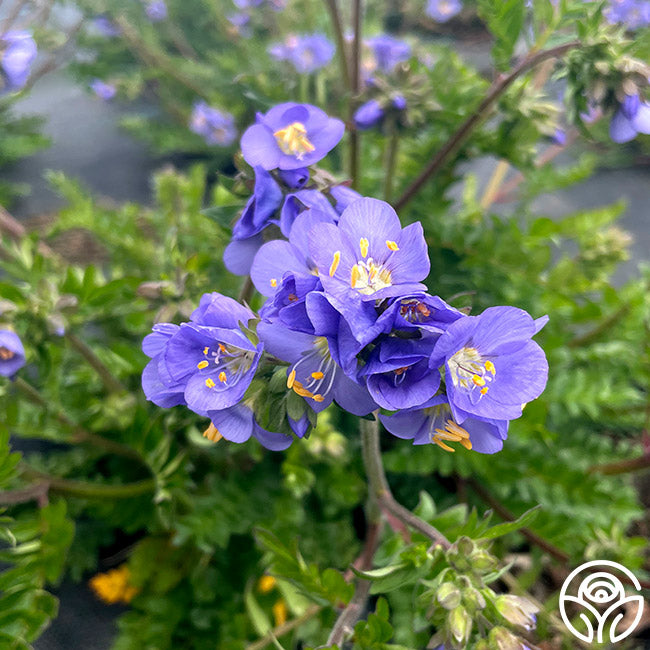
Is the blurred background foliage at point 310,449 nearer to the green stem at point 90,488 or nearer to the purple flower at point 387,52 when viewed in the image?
the green stem at point 90,488

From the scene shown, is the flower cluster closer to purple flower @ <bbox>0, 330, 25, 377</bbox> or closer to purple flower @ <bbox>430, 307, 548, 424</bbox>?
purple flower @ <bbox>430, 307, 548, 424</bbox>

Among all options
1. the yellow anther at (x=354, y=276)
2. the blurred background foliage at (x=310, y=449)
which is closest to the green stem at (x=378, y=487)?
the blurred background foliage at (x=310, y=449)

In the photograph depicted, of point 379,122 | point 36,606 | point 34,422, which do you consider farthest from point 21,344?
point 379,122

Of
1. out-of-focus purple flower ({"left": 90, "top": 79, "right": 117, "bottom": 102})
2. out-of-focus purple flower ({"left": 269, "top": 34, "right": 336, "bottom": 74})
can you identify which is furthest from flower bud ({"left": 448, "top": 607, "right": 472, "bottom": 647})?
out-of-focus purple flower ({"left": 90, "top": 79, "right": 117, "bottom": 102})

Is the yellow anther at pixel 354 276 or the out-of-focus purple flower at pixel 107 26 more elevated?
the yellow anther at pixel 354 276

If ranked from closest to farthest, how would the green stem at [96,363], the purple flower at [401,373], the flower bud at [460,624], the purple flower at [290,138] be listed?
the purple flower at [401,373] < the flower bud at [460,624] < the purple flower at [290,138] < the green stem at [96,363]

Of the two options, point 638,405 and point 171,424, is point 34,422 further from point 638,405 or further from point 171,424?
point 638,405

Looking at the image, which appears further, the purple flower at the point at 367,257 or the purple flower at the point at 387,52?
the purple flower at the point at 387,52
